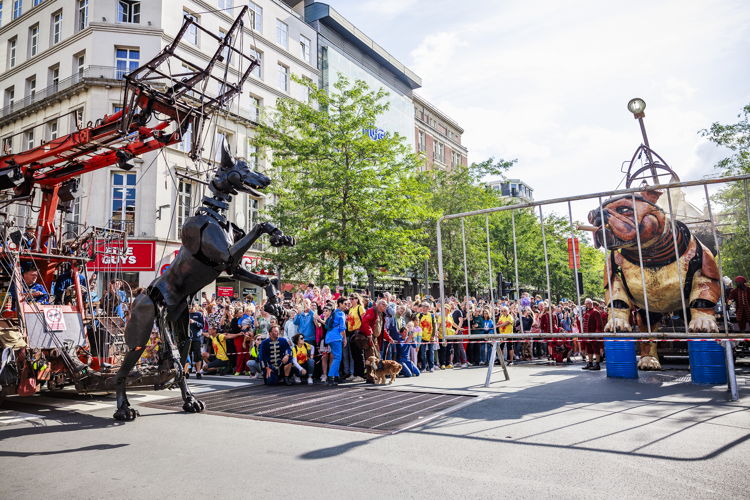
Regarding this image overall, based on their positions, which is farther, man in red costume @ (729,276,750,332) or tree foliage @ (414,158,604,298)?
tree foliage @ (414,158,604,298)

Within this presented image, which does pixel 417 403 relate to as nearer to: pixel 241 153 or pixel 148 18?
pixel 241 153

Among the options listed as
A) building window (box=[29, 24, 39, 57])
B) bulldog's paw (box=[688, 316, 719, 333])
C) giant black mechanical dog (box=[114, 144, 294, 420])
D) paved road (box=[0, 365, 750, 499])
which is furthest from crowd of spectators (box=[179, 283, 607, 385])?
building window (box=[29, 24, 39, 57])

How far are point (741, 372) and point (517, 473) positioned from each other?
30.2 ft

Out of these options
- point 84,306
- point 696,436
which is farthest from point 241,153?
point 696,436

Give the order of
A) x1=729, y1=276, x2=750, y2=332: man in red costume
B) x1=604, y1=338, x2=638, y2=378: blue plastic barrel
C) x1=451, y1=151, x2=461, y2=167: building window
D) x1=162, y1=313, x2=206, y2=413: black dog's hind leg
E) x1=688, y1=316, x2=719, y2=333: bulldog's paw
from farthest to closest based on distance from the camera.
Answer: x1=451, y1=151, x2=461, y2=167: building window → x1=729, y1=276, x2=750, y2=332: man in red costume → x1=604, y1=338, x2=638, y2=378: blue plastic barrel → x1=688, y1=316, x2=719, y2=333: bulldog's paw → x1=162, y1=313, x2=206, y2=413: black dog's hind leg

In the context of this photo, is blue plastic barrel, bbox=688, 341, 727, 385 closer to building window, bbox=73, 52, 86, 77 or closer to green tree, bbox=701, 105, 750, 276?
green tree, bbox=701, 105, 750, 276

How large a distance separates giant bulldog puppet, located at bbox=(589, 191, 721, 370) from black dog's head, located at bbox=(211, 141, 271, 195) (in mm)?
4846

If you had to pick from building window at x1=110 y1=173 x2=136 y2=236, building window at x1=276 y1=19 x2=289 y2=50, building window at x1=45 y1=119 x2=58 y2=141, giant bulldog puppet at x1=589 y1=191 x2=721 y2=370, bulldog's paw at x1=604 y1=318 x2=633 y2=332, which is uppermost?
building window at x1=276 y1=19 x2=289 y2=50

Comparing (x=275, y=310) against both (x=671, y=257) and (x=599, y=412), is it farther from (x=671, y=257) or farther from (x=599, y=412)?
(x=671, y=257)

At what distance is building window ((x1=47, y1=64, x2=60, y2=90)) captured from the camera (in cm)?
2919

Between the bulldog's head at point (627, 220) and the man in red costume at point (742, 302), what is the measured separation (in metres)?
4.86

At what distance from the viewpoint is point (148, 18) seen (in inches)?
1102

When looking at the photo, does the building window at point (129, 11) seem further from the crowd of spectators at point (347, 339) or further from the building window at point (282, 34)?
the crowd of spectators at point (347, 339)

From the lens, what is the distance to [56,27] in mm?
30203
